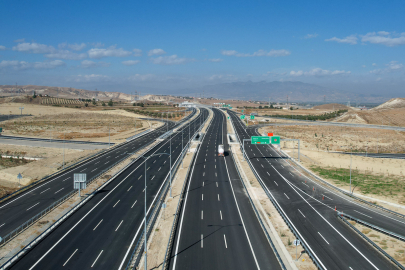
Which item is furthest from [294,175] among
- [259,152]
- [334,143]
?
[334,143]

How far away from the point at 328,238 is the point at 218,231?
1083 centimetres

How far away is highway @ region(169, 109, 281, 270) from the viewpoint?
984 inches

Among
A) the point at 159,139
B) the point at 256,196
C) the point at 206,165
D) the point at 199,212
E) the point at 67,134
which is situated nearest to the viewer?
the point at 199,212

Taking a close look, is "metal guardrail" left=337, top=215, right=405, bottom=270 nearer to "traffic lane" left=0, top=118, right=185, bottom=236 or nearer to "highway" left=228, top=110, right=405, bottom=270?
"highway" left=228, top=110, right=405, bottom=270

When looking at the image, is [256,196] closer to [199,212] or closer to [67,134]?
[199,212]

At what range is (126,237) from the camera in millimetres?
28922

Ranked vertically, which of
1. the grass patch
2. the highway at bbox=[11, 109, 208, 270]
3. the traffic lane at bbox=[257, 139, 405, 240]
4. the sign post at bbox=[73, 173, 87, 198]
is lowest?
the highway at bbox=[11, 109, 208, 270]

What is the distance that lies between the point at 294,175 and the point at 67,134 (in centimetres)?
7882

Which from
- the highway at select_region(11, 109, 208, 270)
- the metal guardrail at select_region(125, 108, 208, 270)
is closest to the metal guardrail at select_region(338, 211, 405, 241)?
the metal guardrail at select_region(125, 108, 208, 270)

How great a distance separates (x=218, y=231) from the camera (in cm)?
3077

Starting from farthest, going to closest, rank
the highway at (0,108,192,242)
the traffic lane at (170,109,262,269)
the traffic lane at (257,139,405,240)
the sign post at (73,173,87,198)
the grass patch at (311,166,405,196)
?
1. the grass patch at (311,166,405,196)
2. the sign post at (73,173,87,198)
3. the traffic lane at (257,139,405,240)
4. the highway at (0,108,192,242)
5. the traffic lane at (170,109,262,269)

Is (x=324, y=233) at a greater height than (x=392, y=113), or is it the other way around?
(x=392, y=113)

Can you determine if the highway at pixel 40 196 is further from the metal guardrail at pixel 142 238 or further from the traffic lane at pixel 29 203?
the metal guardrail at pixel 142 238

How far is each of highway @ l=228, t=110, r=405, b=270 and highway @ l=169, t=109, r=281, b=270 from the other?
4.69m
